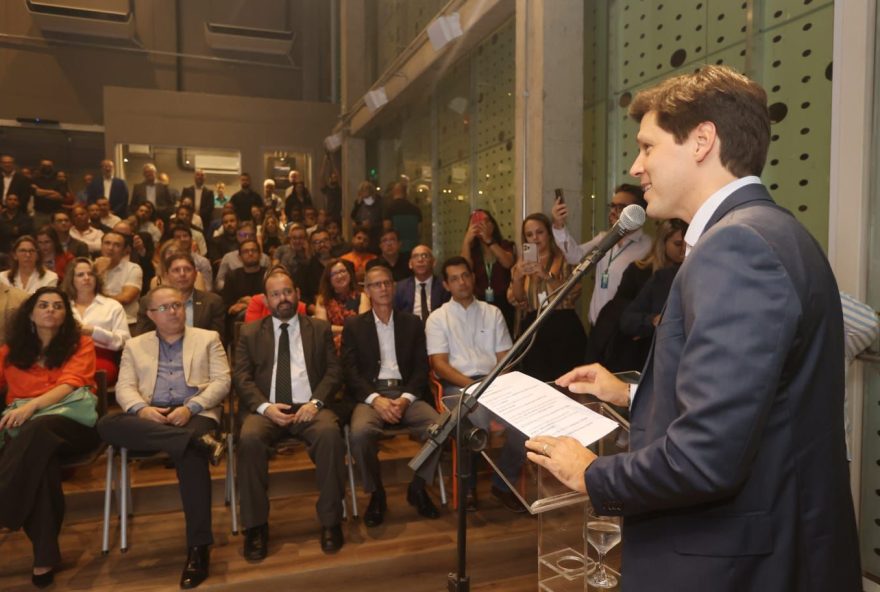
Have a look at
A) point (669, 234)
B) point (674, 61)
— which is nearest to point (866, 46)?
point (669, 234)

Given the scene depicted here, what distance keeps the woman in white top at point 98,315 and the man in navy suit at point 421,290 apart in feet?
6.27

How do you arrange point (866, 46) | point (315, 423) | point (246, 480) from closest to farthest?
point (866, 46) < point (246, 480) < point (315, 423)

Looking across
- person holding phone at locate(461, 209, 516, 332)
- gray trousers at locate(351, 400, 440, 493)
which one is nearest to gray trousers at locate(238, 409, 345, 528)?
gray trousers at locate(351, 400, 440, 493)

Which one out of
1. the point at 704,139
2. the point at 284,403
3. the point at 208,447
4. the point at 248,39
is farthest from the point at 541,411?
the point at 248,39

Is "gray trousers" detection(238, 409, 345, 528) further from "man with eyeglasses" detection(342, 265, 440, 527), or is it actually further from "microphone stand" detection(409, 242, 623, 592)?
"microphone stand" detection(409, 242, 623, 592)

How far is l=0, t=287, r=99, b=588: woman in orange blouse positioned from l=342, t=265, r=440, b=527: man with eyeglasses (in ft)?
4.77

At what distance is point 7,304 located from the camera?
12.4 feet

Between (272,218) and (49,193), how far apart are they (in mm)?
3202

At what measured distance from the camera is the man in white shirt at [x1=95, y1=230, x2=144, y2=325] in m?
4.73

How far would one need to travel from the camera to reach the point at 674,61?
3930 millimetres

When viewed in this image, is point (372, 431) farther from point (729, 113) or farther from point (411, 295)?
point (729, 113)

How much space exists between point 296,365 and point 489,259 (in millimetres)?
1905

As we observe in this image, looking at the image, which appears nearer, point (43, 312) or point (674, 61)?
point (43, 312)

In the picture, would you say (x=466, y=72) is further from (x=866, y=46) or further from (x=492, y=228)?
(x=866, y=46)
